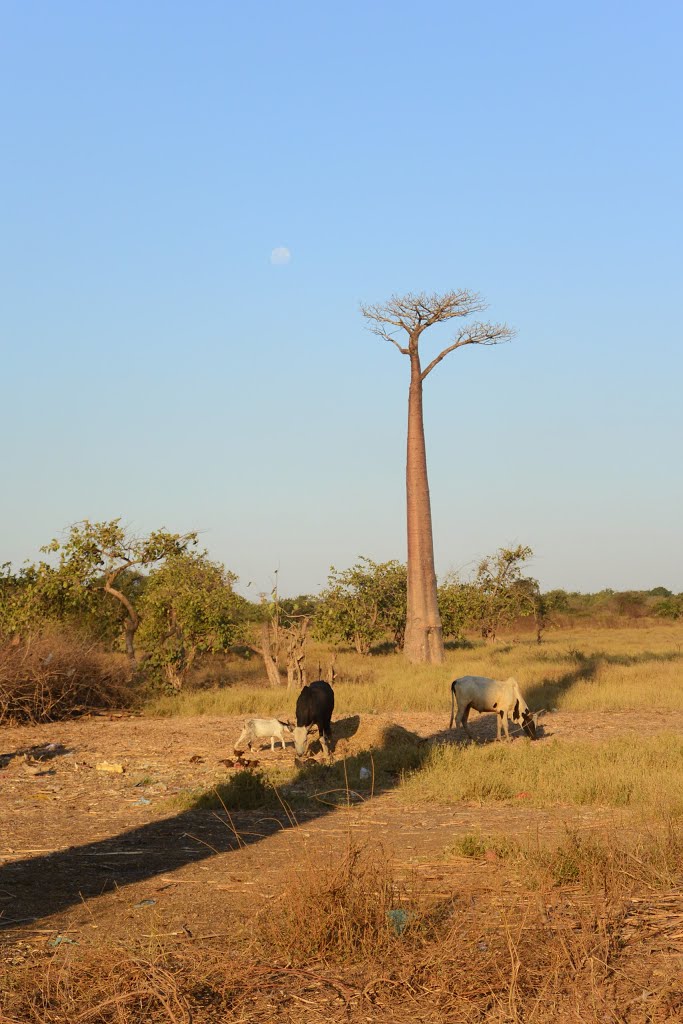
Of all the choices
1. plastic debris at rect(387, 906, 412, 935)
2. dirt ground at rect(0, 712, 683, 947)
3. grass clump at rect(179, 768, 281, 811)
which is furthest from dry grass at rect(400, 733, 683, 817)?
plastic debris at rect(387, 906, 412, 935)

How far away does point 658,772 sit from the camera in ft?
32.8

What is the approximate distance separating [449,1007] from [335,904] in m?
1.03

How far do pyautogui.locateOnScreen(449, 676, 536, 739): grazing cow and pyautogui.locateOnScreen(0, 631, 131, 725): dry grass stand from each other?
6610 mm

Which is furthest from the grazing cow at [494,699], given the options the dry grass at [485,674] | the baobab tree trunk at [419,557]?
the baobab tree trunk at [419,557]

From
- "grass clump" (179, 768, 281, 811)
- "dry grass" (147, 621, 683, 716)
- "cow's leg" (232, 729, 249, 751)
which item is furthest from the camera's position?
"dry grass" (147, 621, 683, 716)

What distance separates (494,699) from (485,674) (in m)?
6.78

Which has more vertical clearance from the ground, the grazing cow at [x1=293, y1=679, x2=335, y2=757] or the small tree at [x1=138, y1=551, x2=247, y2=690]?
the small tree at [x1=138, y1=551, x2=247, y2=690]

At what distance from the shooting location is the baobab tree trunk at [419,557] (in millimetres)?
24547

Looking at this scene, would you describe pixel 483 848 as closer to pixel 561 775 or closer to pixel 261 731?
pixel 561 775

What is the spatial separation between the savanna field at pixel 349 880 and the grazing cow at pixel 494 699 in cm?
42

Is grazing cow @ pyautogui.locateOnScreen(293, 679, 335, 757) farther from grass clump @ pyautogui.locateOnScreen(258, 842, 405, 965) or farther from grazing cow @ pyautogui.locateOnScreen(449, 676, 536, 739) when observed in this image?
grass clump @ pyautogui.locateOnScreen(258, 842, 405, 965)

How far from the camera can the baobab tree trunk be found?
24.5 metres

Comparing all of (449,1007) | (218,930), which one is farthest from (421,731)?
(449,1007)

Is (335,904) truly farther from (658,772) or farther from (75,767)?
(75,767)
